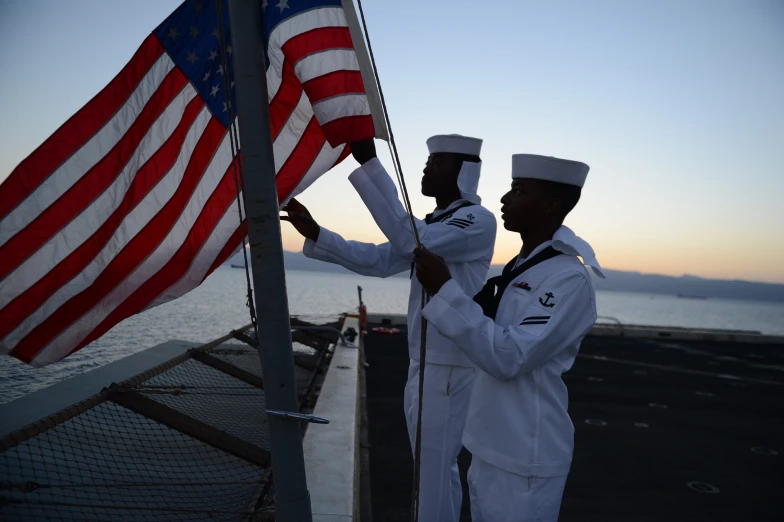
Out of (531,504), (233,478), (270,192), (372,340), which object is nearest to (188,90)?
(270,192)

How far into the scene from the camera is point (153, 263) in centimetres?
252

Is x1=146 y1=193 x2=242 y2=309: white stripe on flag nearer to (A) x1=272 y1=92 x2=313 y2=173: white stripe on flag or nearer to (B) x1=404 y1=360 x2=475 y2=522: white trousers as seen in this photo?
(A) x1=272 y1=92 x2=313 y2=173: white stripe on flag

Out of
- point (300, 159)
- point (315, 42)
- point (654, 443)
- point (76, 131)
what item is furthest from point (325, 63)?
point (654, 443)

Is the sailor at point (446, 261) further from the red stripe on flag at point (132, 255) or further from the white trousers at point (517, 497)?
the white trousers at point (517, 497)

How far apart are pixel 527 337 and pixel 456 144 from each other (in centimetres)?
177

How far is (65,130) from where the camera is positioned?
7.63 ft

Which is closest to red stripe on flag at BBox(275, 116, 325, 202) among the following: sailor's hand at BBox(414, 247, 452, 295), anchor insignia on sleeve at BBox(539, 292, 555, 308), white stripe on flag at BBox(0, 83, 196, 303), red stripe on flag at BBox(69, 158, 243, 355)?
red stripe on flag at BBox(69, 158, 243, 355)

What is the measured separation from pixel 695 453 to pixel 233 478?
5.45 metres

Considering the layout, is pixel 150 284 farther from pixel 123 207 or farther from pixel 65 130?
pixel 65 130

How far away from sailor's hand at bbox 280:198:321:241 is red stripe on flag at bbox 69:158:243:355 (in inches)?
14.0

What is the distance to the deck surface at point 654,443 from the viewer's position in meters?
4.90

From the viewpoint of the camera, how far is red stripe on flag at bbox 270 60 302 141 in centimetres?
243

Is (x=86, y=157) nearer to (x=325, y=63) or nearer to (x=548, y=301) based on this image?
(x=325, y=63)

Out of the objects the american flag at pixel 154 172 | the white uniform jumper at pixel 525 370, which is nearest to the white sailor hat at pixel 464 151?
the american flag at pixel 154 172
